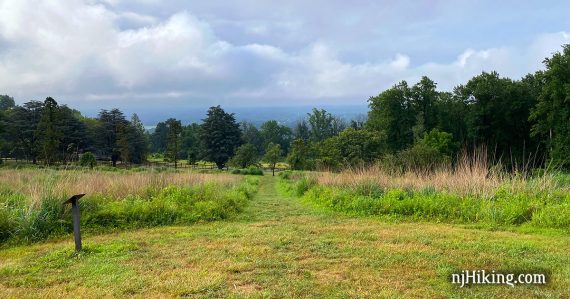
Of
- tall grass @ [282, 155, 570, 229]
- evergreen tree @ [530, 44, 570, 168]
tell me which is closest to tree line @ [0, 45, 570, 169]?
evergreen tree @ [530, 44, 570, 168]

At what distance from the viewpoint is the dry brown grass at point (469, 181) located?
888 cm

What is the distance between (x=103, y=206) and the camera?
800 cm

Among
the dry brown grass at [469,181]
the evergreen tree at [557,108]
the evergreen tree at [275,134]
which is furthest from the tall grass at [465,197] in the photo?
the evergreen tree at [275,134]

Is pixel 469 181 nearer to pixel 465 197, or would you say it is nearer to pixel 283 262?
pixel 465 197

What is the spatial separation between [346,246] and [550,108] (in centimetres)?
3250

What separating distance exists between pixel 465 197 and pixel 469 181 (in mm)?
727

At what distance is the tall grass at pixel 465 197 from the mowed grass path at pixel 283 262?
1.06m

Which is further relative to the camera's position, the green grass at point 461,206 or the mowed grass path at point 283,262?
the green grass at point 461,206

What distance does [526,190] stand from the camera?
28.8ft

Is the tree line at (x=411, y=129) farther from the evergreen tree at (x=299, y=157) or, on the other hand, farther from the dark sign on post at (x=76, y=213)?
the dark sign on post at (x=76, y=213)

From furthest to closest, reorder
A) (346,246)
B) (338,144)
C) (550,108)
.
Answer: (338,144), (550,108), (346,246)

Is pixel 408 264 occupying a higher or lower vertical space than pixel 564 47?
lower

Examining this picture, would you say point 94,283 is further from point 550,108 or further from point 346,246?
point 550,108

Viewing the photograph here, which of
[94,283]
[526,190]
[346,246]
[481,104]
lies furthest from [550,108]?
[94,283]
